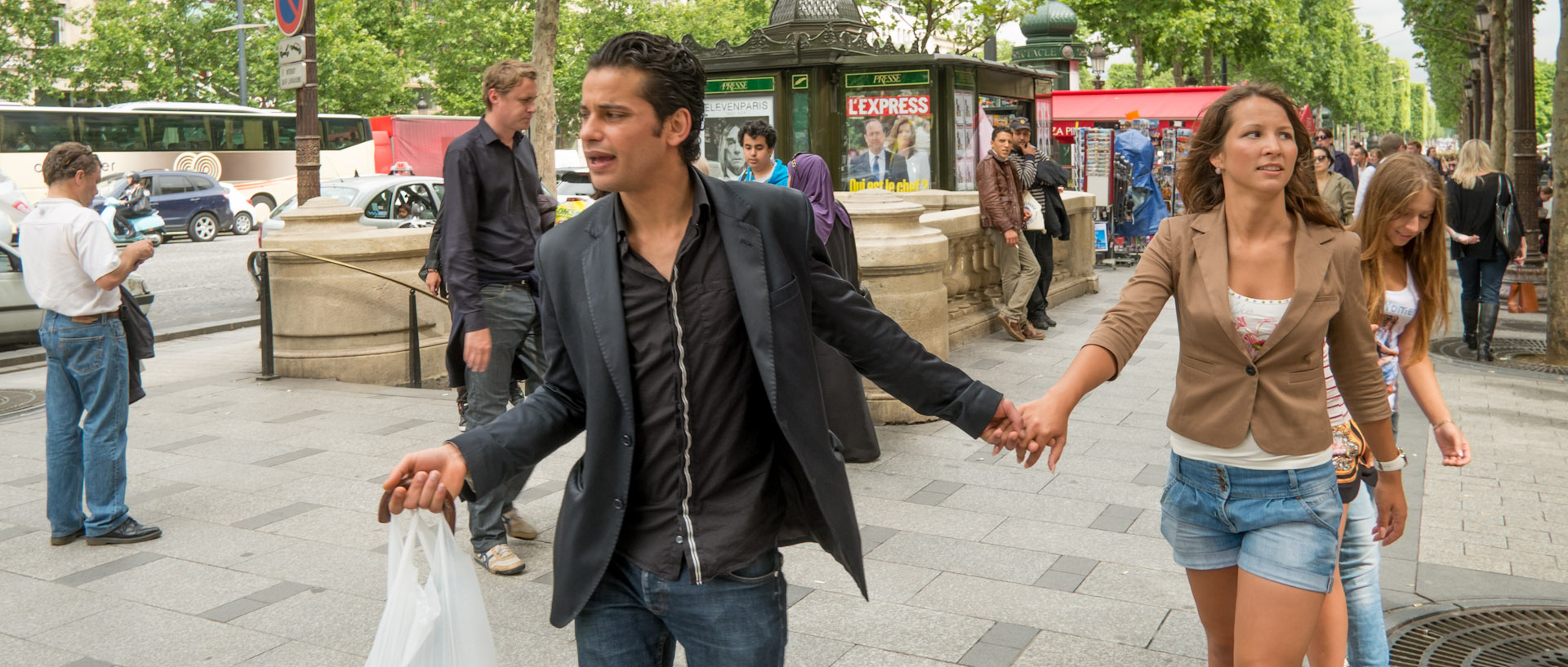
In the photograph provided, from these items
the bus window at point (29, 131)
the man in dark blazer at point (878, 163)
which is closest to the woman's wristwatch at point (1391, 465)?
the man in dark blazer at point (878, 163)

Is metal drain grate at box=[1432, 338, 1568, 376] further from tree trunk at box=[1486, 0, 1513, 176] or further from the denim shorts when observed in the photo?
tree trunk at box=[1486, 0, 1513, 176]

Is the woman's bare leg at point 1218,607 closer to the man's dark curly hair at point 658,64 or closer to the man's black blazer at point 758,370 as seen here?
the man's black blazer at point 758,370

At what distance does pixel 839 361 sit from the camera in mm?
5852

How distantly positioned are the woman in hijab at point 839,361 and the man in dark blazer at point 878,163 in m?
7.29

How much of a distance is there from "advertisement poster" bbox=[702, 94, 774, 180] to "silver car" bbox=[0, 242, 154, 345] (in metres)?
5.79

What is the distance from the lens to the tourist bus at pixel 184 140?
30422 millimetres

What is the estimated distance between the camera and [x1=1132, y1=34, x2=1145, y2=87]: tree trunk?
119 ft

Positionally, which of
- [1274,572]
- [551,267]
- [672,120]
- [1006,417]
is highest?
[672,120]

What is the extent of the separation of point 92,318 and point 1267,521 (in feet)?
15.7

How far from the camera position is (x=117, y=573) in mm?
5062

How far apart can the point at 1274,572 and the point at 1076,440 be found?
4.47 meters

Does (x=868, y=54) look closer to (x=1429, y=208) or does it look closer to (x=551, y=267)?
(x=1429, y=208)

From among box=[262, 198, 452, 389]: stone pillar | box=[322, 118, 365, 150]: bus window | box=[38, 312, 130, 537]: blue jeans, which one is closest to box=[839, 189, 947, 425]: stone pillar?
box=[262, 198, 452, 389]: stone pillar

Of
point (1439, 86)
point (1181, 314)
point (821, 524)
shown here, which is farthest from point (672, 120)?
point (1439, 86)
